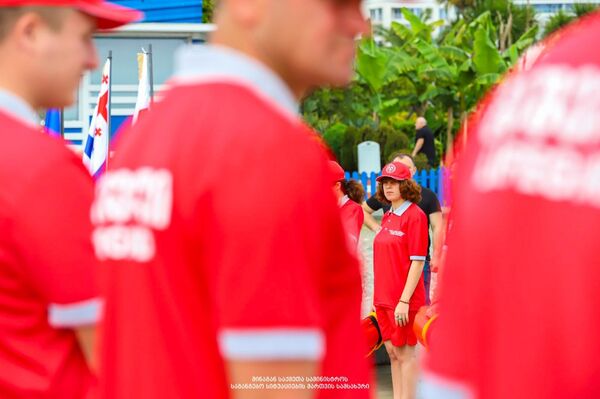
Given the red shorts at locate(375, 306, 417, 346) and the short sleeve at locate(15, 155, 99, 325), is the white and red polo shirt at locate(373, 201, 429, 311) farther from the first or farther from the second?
the short sleeve at locate(15, 155, 99, 325)

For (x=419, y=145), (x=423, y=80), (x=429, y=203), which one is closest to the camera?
(x=429, y=203)

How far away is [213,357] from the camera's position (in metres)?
2.00

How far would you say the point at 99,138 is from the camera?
32.6ft

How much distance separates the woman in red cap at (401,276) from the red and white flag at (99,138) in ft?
6.92

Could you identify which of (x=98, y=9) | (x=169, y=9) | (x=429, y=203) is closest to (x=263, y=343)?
(x=98, y=9)

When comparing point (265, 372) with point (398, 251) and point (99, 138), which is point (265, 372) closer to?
point (398, 251)

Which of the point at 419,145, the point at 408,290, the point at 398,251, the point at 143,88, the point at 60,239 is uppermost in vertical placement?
the point at 143,88

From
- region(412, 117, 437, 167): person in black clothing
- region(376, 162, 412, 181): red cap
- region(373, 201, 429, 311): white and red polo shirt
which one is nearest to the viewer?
region(373, 201, 429, 311): white and red polo shirt

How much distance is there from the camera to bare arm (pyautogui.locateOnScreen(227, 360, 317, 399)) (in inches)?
73.4

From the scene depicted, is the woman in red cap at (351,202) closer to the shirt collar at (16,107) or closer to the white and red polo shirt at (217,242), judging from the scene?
the shirt collar at (16,107)

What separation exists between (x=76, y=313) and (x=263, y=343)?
2.85 feet

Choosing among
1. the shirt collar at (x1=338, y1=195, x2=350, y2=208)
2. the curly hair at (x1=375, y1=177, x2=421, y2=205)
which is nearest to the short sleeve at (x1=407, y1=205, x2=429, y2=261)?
the curly hair at (x1=375, y1=177, x2=421, y2=205)

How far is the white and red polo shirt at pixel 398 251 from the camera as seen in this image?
31.0 ft

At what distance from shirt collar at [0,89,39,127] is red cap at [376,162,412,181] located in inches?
280
